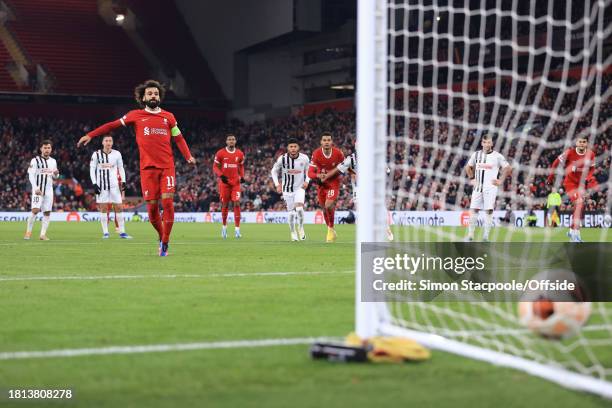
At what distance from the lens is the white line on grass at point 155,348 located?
13.7 ft

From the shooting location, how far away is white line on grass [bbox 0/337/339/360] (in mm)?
4188

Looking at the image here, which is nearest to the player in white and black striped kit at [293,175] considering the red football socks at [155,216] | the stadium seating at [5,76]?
the red football socks at [155,216]

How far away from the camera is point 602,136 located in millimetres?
24750

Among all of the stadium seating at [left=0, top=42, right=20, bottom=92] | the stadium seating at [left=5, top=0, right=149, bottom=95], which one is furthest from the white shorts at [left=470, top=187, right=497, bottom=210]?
the stadium seating at [left=0, top=42, right=20, bottom=92]

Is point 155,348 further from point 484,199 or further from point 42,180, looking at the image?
point 42,180

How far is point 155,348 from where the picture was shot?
14.2 ft

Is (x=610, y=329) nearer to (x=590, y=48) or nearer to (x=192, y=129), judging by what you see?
(x=590, y=48)

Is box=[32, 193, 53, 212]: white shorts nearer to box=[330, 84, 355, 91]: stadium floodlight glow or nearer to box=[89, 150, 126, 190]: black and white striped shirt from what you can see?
box=[89, 150, 126, 190]: black and white striped shirt

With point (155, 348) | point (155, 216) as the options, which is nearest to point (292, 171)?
point (155, 216)

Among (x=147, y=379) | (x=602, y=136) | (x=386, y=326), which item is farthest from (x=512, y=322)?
(x=602, y=136)

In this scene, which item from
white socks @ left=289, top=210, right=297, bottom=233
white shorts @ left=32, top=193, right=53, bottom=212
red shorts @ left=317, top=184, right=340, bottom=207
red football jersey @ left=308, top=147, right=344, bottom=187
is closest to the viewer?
red shorts @ left=317, top=184, right=340, bottom=207

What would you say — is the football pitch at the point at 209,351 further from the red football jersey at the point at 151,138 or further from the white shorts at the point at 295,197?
the white shorts at the point at 295,197

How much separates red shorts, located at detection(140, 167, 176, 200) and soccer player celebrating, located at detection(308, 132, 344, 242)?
513 cm

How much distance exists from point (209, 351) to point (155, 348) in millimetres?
308
